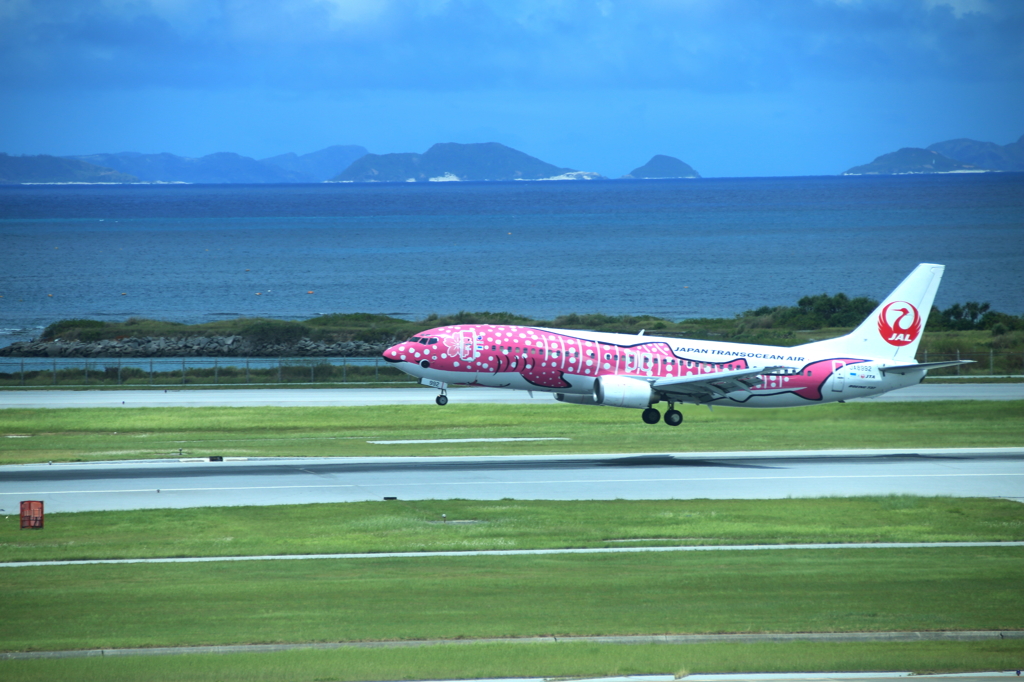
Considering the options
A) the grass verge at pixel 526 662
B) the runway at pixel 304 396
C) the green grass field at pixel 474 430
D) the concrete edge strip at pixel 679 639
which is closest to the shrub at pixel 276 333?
the runway at pixel 304 396

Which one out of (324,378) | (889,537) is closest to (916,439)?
(889,537)

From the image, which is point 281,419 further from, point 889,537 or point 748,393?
point 889,537

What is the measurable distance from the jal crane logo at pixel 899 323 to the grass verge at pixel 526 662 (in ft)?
112

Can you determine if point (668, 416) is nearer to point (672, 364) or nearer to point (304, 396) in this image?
point (672, 364)

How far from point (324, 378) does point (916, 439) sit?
44861mm

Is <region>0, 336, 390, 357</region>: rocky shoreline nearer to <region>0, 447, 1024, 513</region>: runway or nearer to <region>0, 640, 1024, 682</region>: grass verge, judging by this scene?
<region>0, 447, 1024, 513</region>: runway

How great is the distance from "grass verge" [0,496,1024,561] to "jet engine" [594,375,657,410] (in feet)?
38.2

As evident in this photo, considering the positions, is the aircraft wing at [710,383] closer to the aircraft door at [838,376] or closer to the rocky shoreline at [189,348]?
the aircraft door at [838,376]

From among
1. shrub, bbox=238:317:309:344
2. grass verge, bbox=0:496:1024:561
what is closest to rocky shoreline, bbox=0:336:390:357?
shrub, bbox=238:317:309:344

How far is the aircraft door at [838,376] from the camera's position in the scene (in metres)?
52.6

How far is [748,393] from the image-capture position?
5216 cm

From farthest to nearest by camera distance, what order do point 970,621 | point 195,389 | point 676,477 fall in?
point 195,389 < point 676,477 < point 970,621

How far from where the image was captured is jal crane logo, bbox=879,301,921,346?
5269 cm

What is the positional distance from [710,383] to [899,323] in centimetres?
1107
